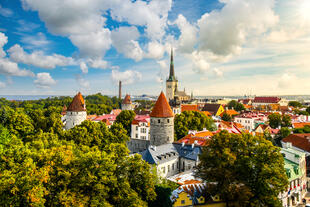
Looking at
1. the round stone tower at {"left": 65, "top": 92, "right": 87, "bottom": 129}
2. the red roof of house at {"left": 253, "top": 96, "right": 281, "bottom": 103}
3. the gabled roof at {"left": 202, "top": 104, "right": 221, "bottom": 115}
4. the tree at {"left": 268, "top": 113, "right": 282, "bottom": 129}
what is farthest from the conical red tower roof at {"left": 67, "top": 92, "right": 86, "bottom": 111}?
the red roof of house at {"left": 253, "top": 96, "right": 281, "bottom": 103}

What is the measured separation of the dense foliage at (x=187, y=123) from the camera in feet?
146

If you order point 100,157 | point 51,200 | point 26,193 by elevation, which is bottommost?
point 51,200

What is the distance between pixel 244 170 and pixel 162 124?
1770 cm

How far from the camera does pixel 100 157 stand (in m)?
16.2

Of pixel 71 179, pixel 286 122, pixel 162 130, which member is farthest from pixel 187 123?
pixel 71 179

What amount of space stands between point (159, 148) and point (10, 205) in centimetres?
1913

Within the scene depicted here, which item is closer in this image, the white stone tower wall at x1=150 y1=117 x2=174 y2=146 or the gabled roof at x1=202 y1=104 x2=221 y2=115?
the white stone tower wall at x1=150 y1=117 x2=174 y2=146

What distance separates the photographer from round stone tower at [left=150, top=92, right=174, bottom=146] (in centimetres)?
3481

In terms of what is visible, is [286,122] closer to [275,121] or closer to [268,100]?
[275,121]

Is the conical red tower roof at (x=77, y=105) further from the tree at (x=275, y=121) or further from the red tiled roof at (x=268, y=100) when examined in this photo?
the red tiled roof at (x=268, y=100)

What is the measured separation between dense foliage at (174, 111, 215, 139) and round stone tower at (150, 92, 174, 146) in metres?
9.35

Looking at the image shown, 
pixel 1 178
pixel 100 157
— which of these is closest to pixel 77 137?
pixel 100 157

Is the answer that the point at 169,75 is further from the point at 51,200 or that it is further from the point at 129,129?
the point at 51,200

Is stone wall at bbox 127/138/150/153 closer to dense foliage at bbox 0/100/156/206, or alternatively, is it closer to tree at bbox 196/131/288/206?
tree at bbox 196/131/288/206
